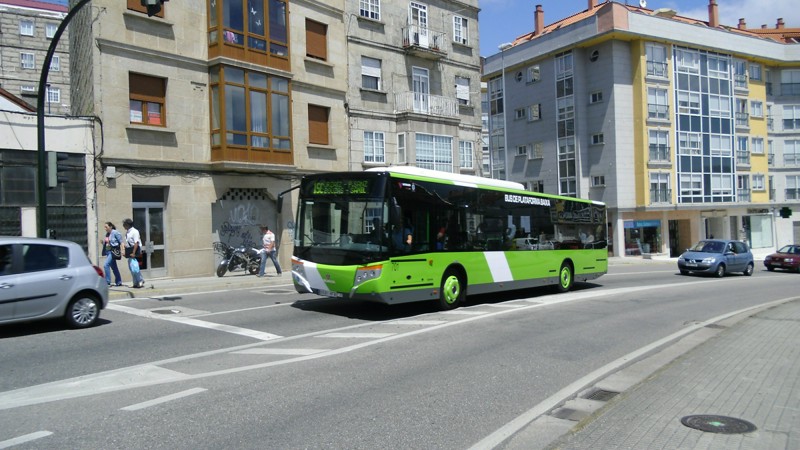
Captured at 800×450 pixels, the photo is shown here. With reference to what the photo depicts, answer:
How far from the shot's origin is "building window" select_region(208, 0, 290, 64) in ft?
67.9

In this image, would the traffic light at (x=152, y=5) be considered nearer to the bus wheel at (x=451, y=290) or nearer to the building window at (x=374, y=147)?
the bus wheel at (x=451, y=290)

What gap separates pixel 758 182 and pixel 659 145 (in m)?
13.3

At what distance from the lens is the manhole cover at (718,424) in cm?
522

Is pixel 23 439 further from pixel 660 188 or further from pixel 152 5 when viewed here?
pixel 660 188

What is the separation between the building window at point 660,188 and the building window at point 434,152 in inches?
804

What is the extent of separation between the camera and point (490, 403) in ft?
20.7

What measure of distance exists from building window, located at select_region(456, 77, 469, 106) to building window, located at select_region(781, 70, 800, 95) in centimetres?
3731

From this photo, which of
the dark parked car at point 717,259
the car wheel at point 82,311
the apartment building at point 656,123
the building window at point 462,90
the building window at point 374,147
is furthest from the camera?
the apartment building at point 656,123

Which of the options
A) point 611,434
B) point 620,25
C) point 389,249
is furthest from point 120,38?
point 620,25

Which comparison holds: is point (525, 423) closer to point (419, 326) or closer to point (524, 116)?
point (419, 326)

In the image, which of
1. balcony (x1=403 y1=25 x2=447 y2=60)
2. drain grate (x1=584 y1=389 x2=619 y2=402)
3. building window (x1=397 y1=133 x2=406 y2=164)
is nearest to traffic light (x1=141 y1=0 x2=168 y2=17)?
drain grate (x1=584 y1=389 x2=619 y2=402)

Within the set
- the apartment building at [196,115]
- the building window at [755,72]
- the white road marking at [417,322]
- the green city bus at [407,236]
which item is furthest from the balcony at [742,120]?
the white road marking at [417,322]

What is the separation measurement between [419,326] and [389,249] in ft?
5.08

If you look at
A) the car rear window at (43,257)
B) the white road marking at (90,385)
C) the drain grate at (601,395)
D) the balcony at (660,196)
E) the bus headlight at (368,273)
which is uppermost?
the balcony at (660,196)
